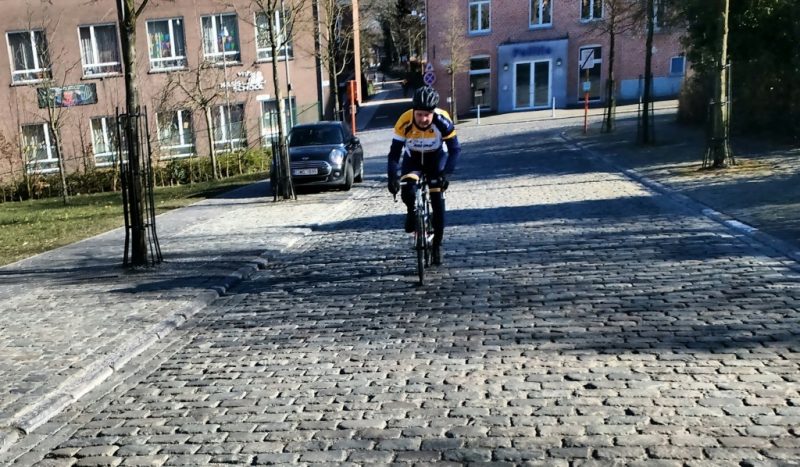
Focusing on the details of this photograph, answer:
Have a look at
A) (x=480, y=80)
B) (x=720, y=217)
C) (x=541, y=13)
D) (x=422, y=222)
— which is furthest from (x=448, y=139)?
(x=541, y=13)

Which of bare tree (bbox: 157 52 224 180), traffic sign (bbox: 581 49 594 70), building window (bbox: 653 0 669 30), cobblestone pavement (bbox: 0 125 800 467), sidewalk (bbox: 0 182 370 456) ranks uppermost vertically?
building window (bbox: 653 0 669 30)

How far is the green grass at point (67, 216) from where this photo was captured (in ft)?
42.9

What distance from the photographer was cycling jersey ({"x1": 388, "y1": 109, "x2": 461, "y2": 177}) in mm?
7781

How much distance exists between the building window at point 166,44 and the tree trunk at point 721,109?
26.9 m

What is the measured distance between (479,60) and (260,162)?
76.6 feet

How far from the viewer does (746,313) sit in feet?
19.4

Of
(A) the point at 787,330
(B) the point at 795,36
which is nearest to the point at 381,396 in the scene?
(A) the point at 787,330

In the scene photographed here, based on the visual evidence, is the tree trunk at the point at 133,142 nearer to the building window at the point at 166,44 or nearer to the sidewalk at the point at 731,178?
the sidewalk at the point at 731,178

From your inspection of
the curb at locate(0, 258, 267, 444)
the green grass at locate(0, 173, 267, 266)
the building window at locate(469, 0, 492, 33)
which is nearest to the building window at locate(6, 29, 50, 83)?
the green grass at locate(0, 173, 267, 266)

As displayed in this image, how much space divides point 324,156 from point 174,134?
626 inches

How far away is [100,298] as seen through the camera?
319 inches

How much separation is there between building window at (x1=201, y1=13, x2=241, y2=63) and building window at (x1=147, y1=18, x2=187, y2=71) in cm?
116

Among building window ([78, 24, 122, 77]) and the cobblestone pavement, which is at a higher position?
building window ([78, 24, 122, 77])

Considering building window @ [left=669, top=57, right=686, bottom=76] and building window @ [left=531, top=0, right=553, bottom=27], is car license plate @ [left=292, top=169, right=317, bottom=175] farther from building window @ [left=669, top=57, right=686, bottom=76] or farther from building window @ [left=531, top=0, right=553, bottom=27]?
building window @ [left=669, top=57, right=686, bottom=76]
